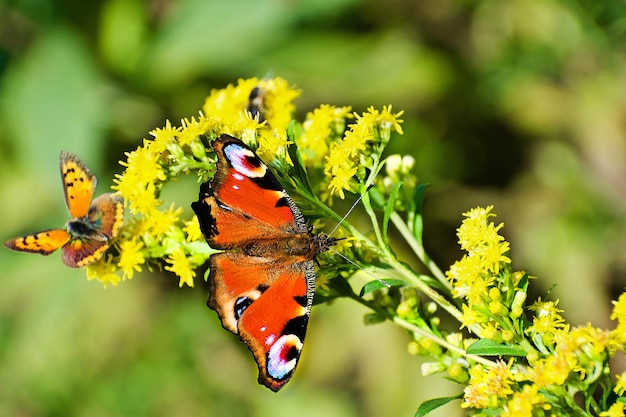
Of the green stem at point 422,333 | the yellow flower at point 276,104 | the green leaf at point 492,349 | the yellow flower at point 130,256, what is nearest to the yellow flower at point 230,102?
the yellow flower at point 276,104

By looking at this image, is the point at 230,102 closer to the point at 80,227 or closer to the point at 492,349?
the point at 80,227

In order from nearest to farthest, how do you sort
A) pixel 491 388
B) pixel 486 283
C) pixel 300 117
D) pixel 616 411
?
pixel 616 411
pixel 491 388
pixel 486 283
pixel 300 117

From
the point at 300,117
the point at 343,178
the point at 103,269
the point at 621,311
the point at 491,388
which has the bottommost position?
the point at 300,117

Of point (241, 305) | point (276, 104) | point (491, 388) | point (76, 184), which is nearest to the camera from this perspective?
point (491, 388)

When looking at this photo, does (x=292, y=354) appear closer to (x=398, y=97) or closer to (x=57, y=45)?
(x=398, y=97)

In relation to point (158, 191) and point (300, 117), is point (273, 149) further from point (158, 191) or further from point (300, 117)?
point (300, 117)

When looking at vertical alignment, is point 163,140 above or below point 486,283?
above

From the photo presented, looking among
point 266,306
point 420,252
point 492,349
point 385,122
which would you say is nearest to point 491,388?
point 492,349

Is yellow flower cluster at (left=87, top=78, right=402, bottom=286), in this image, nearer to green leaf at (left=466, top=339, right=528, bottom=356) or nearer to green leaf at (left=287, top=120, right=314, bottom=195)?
green leaf at (left=287, top=120, right=314, bottom=195)

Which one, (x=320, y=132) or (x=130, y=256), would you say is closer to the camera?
(x=130, y=256)
